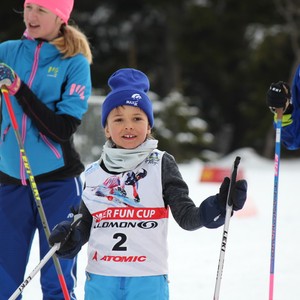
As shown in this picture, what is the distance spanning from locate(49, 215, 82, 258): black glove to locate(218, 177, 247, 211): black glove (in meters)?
0.58

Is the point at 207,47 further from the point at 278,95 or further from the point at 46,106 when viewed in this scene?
the point at 46,106

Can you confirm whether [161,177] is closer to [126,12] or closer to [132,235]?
[132,235]

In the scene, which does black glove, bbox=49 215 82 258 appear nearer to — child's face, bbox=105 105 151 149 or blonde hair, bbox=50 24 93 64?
child's face, bbox=105 105 151 149

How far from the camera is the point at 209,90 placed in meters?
23.8

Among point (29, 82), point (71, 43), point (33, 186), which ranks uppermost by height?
point (71, 43)

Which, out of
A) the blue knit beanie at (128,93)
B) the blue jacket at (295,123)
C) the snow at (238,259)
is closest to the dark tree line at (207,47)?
the snow at (238,259)

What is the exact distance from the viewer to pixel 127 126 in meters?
2.65

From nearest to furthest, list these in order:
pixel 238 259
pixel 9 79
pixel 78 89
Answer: pixel 9 79
pixel 78 89
pixel 238 259

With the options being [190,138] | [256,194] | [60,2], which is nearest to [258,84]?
[190,138]

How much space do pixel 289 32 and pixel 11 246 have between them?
1785cm

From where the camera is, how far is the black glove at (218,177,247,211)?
2.32 metres

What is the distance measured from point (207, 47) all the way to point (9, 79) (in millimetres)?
19072

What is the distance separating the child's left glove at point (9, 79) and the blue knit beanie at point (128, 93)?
1.45 ft

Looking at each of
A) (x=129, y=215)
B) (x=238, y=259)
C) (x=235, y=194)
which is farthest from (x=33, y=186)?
(x=238, y=259)
